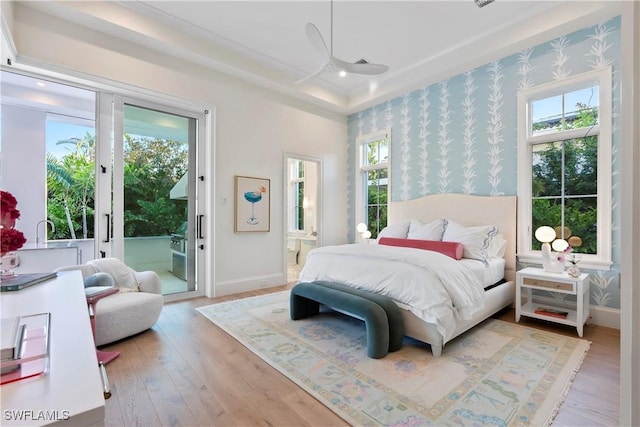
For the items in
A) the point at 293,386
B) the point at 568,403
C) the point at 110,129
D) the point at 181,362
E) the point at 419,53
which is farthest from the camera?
the point at 419,53

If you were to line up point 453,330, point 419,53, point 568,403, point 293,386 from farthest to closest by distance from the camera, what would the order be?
1. point 419,53
2. point 453,330
3. point 293,386
4. point 568,403

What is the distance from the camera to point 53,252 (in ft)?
12.0

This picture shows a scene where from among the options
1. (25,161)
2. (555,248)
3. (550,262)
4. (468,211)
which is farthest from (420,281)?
(25,161)

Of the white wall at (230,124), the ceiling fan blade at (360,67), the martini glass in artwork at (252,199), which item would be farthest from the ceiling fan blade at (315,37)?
the martini glass in artwork at (252,199)

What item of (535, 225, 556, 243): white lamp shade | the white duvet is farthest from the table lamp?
the white duvet

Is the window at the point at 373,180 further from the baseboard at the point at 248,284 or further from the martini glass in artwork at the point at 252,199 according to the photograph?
the martini glass in artwork at the point at 252,199

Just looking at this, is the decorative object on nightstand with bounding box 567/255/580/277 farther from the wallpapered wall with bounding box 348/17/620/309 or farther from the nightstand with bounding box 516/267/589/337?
the wallpapered wall with bounding box 348/17/620/309

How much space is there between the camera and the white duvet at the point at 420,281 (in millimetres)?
2428

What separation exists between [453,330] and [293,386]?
141 cm

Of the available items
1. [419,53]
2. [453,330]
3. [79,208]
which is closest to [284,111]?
[419,53]

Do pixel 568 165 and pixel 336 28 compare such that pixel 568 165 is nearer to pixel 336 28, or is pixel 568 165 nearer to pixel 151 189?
pixel 336 28

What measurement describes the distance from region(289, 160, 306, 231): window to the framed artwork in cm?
250

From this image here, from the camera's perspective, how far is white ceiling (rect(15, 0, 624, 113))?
3.21m

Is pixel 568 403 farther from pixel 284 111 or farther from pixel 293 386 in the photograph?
pixel 284 111
